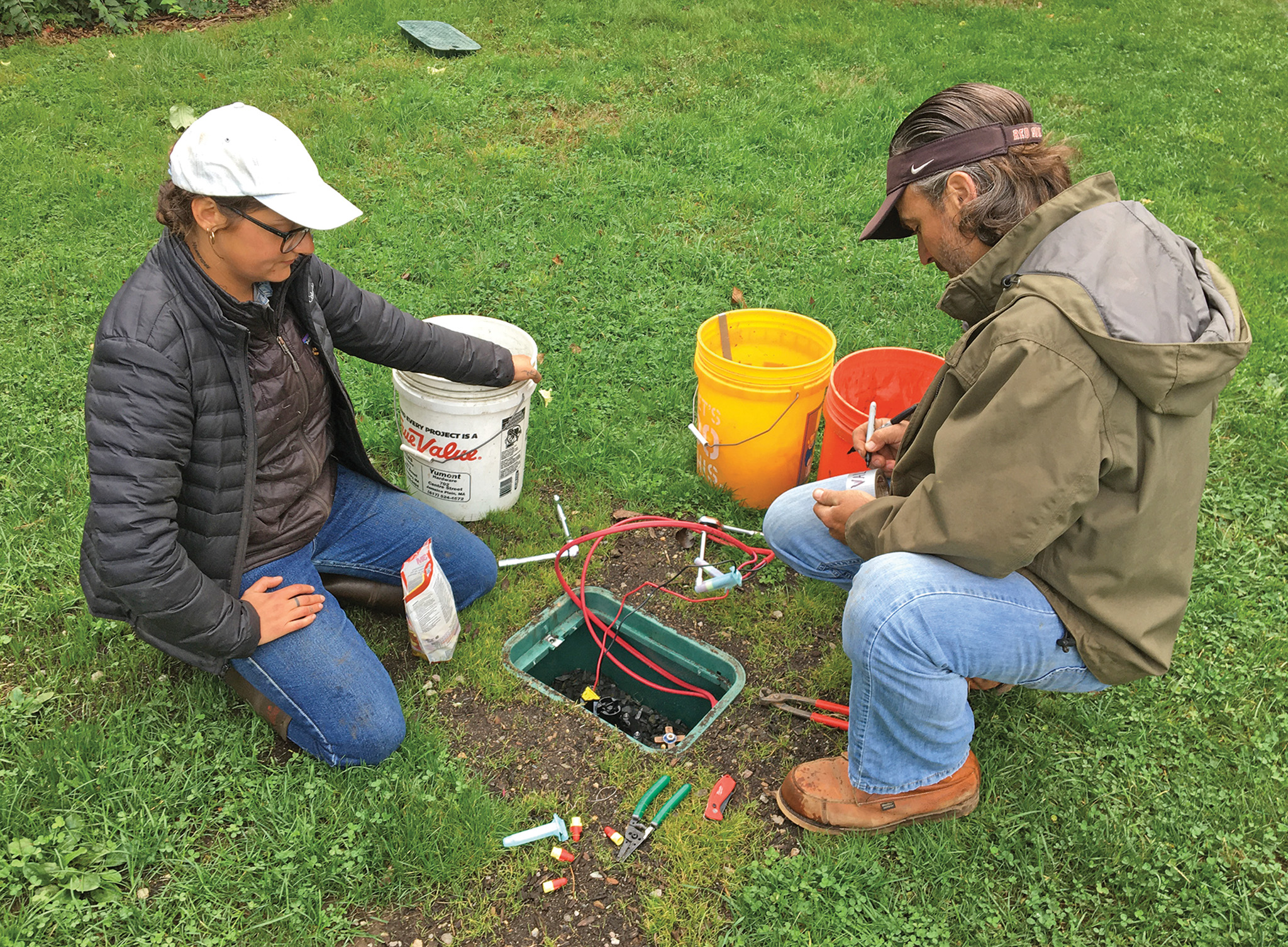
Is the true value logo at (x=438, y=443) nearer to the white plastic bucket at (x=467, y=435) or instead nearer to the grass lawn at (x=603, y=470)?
the white plastic bucket at (x=467, y=435)

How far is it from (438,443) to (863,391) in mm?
1701

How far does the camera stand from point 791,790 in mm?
2516

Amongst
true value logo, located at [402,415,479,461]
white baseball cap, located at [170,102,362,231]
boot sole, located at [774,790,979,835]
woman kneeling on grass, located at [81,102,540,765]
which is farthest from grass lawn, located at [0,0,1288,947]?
white baseball cap, located at [170,102,362,231]

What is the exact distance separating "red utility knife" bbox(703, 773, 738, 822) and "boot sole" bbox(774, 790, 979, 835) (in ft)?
0.54

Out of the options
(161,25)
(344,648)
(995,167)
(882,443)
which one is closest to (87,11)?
(161,25)

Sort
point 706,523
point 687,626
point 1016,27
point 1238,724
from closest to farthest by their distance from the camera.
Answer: point 1238,724, point 687,626, point 706,523, point 1016,27

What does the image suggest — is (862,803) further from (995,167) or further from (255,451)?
(255,451)

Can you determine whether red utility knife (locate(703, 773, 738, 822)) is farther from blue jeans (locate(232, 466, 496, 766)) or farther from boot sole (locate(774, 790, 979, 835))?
blue jeans (locate(232, 466, 496, 766))

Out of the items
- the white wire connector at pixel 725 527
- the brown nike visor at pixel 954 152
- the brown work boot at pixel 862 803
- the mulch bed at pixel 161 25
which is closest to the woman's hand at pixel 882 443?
the white wire connector at pixel 725 527

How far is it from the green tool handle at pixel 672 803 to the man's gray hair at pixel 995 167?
68.5 inches

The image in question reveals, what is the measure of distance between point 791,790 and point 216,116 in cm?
235

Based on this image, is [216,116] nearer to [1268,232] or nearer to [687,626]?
[687,626]

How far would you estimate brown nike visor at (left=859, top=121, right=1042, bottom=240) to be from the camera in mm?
2127

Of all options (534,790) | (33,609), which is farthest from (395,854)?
(33,609)
